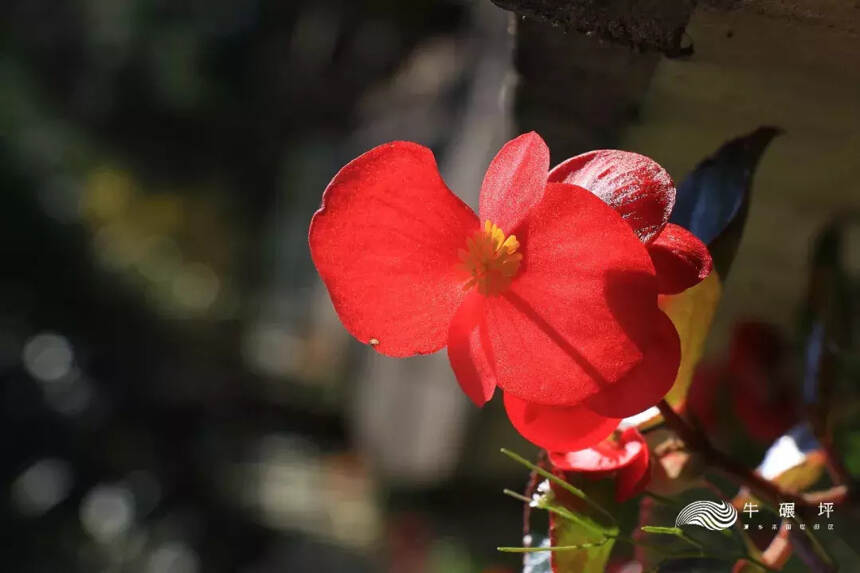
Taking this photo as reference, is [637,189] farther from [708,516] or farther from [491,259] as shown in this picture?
[708,516]

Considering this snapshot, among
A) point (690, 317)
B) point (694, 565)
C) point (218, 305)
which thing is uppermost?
point (690, 317)

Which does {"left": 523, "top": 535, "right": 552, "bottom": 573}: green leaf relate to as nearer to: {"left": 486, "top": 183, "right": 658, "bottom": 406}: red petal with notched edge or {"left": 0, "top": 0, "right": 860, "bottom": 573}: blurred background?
{"left": 486, "top": 183, "right": 658, "bottom": 406}: red petal with notched edge

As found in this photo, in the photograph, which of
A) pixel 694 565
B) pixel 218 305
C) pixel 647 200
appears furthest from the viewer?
pixel 218 305

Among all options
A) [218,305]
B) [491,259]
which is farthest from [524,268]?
[218,305]

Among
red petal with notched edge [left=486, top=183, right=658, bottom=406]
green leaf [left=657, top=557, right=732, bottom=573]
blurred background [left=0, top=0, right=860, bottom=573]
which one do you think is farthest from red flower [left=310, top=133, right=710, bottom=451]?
blurred background [left=0, top=0, right=860, bottom=573]

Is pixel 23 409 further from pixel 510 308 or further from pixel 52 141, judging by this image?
pixel 510 308

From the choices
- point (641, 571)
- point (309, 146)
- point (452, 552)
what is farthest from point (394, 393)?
point (641, 571)

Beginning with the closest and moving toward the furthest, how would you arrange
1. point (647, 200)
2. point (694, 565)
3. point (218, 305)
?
point (647, 200) < point (694, 565) < point (218, 305)
